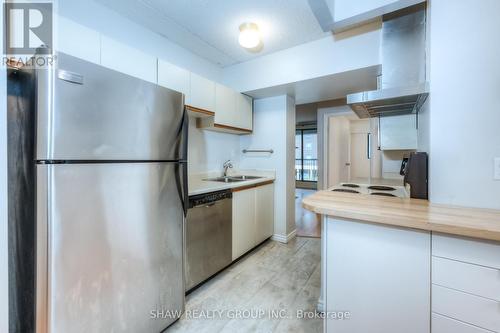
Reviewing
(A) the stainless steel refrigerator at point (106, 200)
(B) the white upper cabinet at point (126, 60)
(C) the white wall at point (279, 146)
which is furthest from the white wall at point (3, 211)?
(C) the white wall at point (279, 146)

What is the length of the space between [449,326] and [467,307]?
0.12 m

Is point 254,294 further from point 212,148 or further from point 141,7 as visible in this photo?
point 141,7

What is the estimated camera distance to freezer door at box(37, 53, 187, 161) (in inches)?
36.5

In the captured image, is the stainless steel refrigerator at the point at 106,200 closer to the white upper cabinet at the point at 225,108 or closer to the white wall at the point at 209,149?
the white upper cabinet at the point at 225,108

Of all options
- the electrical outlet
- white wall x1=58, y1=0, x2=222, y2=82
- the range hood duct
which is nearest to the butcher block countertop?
the electrical outlet

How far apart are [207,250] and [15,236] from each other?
128cm

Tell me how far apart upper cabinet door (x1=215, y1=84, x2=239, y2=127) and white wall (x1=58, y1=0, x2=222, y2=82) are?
47cm

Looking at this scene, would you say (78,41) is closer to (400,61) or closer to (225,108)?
(225,108)

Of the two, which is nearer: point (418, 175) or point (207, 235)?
point (418, 175)

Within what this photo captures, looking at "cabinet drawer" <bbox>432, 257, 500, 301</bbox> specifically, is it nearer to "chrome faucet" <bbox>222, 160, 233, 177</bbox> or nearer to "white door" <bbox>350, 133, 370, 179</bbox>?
"chrome faucet" <bbox>222, 160, 233, 177</bbox>

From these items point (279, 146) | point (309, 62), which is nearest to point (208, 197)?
point (279, 146)

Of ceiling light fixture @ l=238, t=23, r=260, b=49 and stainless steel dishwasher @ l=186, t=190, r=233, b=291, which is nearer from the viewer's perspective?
stainless steel dishwasher @ l=186, t=190, r=233, b=291

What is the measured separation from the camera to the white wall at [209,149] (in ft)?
8.59

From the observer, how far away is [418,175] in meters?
1.39
